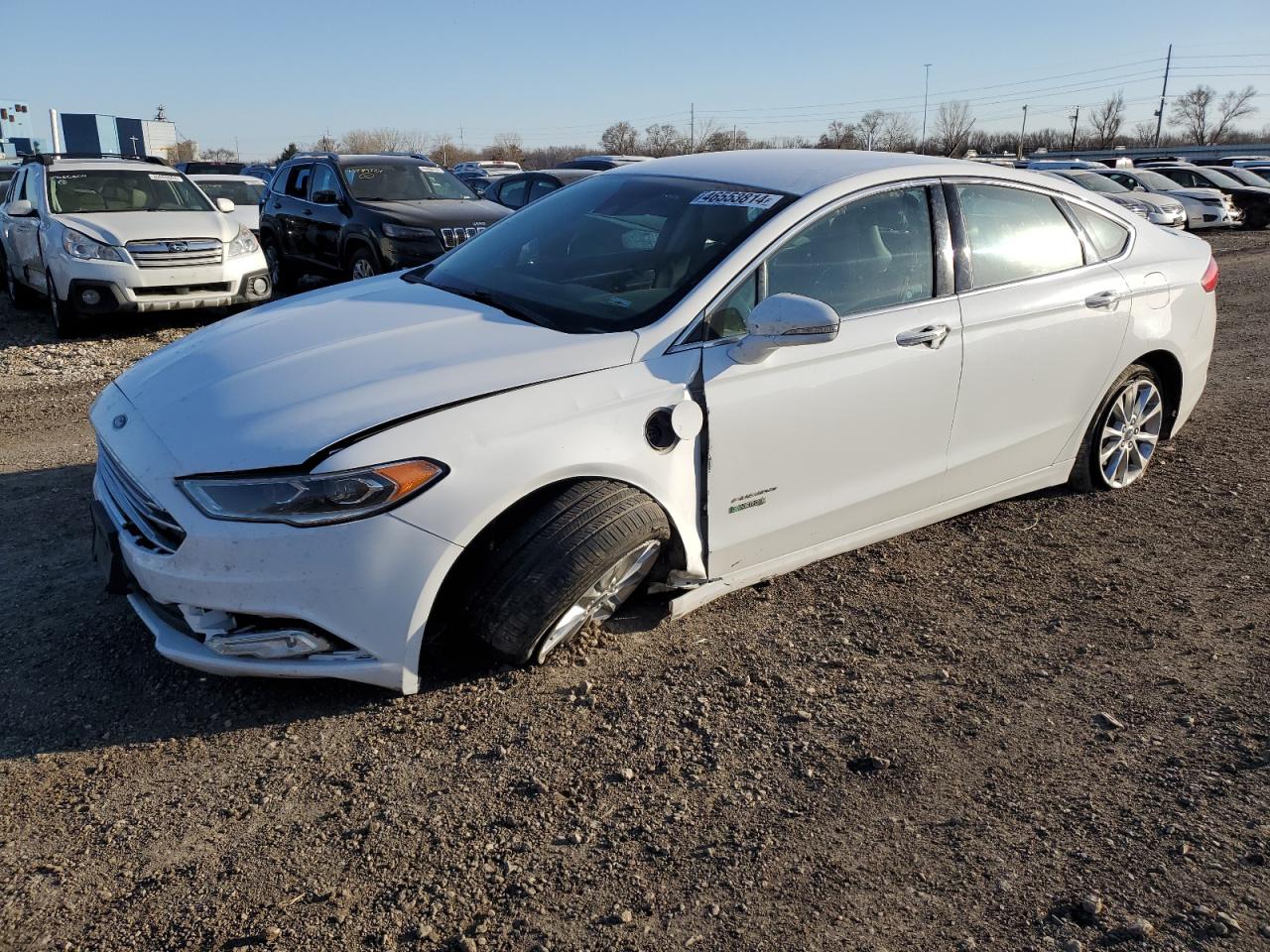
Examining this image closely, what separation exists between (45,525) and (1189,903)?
4569 millimetres

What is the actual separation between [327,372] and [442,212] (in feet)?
26.0

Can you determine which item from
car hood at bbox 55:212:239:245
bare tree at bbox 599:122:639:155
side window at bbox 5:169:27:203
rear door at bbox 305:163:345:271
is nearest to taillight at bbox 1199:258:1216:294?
car hood at bbox 55:212:239:245

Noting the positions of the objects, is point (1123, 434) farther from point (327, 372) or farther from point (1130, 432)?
point (327, 372)

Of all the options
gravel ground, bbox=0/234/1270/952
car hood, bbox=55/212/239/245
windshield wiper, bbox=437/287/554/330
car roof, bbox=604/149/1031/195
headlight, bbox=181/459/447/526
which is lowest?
gravel ground, bbox=0/234/1270/952

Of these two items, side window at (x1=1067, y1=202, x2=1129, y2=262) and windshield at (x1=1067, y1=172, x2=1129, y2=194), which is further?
windshield at (x1=1067, y1=172, x2=1129, y2=194)

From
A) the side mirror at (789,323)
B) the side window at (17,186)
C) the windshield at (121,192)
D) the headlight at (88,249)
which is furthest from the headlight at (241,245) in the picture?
the side mirror at (789,323)

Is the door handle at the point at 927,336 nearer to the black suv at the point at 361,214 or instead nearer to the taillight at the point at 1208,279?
the taillight at the point at 1208,279

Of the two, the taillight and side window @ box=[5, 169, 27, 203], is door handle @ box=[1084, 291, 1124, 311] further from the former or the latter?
side window @ box=[5, 169, 27, 203]

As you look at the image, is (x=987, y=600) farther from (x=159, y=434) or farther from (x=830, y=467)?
(x=159, y=434)

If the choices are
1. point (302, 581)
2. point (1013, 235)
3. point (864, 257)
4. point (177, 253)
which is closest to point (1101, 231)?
point (1013, 235)

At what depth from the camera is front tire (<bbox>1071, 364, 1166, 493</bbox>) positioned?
4.78 metres

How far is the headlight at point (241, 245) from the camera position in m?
9.41

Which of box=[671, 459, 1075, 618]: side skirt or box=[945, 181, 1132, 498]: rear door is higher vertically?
box=[945, 181, 1132, 498]: rear door

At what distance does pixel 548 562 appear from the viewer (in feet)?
9.94
